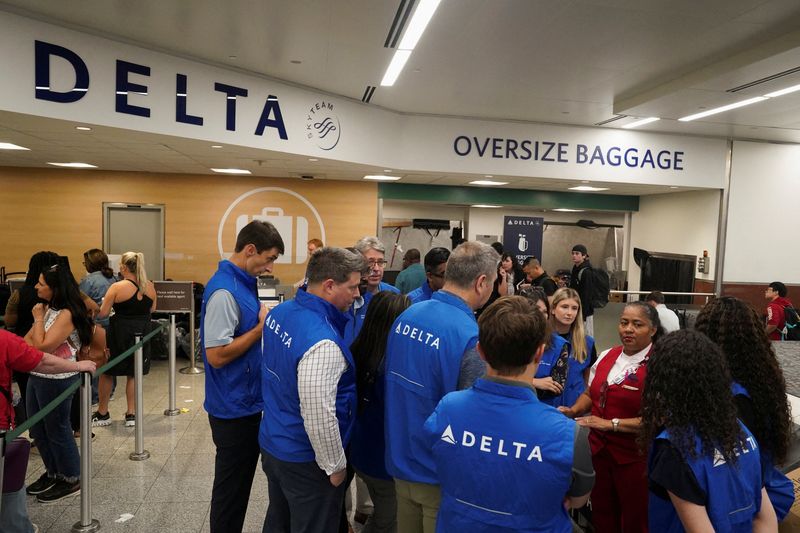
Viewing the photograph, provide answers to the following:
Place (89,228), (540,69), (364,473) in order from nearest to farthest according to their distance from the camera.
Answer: (364,473), (540,69), (89,228)

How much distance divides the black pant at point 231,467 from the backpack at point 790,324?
716 centimetres

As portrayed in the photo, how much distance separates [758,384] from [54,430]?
13.9 feet

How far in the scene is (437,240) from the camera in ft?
35.1

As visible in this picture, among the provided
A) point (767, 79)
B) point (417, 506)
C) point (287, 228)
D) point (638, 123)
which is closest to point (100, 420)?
point (417, 506)

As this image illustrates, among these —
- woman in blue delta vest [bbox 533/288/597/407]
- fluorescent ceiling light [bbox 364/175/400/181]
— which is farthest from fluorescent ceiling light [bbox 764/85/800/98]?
fluorescent ceiling light [bbox 364/175/400/181]

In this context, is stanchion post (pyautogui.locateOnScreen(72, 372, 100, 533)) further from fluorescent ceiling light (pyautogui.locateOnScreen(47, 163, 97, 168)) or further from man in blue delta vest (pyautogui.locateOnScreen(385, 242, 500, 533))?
fluorescent ceiling light (pyautogui.locateOnScreen(47, 163, 97, 168))

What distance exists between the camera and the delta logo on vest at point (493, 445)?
5.03 ft

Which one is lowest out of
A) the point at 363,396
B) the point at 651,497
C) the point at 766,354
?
the point at 651,497

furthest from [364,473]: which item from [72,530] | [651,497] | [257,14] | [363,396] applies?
[257,14]

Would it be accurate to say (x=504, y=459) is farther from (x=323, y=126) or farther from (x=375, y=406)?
(x=323, y=126)

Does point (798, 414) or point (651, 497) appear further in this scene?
point (798, 414)

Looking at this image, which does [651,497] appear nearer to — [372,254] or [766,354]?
[766,354]

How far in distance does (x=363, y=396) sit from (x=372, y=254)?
1704mm

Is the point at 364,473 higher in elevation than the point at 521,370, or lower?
lower
